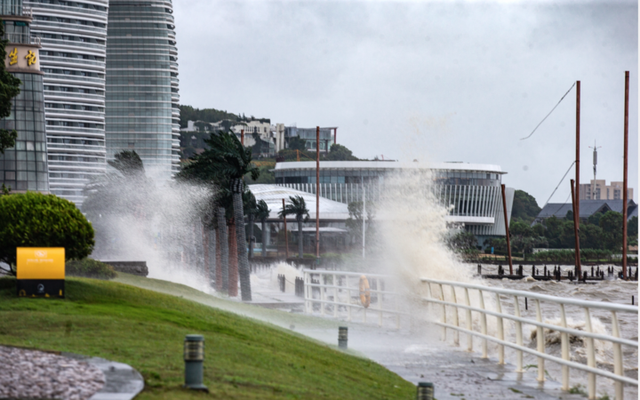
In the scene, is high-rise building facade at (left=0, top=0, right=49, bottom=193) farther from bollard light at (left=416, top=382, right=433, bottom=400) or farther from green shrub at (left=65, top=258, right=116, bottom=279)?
bollard light at (left=416, top=382, right=433, bottom=400)

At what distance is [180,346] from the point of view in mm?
10086

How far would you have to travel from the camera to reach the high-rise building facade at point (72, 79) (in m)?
141

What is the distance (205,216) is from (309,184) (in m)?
105

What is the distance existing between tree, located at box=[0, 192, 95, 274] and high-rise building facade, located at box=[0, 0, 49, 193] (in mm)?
37899

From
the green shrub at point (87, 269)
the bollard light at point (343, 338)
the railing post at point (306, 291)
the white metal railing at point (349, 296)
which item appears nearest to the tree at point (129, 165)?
the white metal railing at point (349, 296)

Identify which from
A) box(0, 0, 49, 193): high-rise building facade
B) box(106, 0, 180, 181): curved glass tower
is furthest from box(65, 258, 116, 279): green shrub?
box(106, 0, 180, 181): curved glass tower

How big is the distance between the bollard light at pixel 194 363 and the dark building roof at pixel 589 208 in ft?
524

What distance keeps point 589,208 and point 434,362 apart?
164 meters

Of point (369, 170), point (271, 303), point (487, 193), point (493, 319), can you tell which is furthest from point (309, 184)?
point (493, 319)

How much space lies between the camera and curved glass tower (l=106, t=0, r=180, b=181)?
148625 mm

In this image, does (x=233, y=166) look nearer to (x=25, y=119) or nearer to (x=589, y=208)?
(x=25, y=119)

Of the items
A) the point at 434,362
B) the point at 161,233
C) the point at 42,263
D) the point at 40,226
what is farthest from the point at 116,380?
the point at 161,233

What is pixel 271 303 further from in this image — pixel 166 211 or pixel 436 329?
pixel 166 211

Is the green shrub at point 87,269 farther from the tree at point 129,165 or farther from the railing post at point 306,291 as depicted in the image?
the tree at point 129,165
